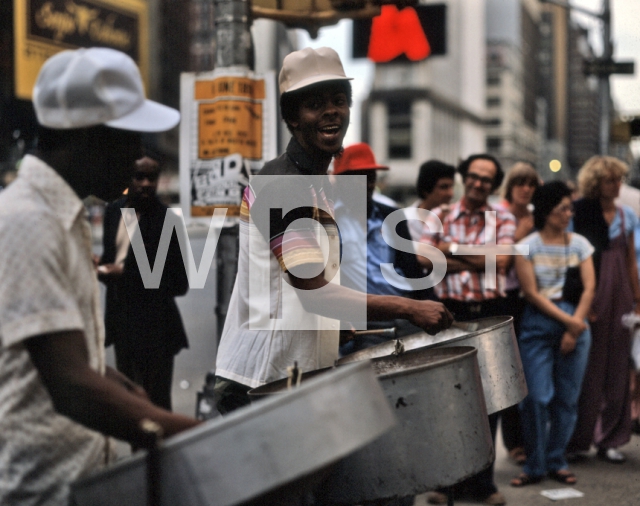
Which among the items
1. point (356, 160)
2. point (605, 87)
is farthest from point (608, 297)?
point (605, 87)

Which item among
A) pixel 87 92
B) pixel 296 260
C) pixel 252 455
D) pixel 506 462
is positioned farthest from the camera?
pixel 506 462

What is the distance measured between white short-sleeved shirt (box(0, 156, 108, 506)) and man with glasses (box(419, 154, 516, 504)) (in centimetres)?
331

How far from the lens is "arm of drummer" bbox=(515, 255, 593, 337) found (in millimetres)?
5574

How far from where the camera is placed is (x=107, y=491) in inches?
65.3

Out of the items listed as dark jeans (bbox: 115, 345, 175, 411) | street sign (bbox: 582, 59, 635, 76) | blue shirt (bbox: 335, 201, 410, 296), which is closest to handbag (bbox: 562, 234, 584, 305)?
blue shirt (bbox: 335, 201, 410, 296)

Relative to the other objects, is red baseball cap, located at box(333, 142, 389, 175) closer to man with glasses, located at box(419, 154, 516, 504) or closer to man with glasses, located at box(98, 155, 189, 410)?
man with glasses, located at box(419, 154, 516, 504)

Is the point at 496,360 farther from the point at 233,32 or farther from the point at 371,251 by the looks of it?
the point at 233,32

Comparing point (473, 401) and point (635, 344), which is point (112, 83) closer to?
point (473, 401)

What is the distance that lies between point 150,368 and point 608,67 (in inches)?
464

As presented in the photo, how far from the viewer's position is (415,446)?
2.22 m

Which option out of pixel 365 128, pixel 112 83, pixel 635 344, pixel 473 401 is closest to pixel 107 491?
pixel 112 83

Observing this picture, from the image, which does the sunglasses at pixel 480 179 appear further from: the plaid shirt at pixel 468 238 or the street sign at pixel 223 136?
the street sign at pixel 223 136

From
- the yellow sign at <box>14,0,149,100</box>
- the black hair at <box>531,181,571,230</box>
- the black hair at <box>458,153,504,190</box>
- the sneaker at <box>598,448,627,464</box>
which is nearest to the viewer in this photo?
the black hair at <box>458,153,504,190</box>

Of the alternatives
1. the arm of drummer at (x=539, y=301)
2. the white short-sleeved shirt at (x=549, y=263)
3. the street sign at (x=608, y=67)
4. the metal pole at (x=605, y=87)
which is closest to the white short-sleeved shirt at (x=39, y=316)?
the arm of drummer at (x=539, y=301)
